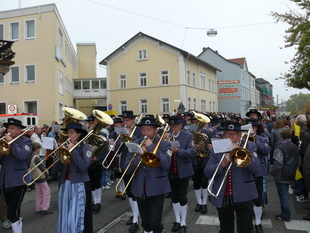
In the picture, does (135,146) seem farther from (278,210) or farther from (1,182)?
(278,210)

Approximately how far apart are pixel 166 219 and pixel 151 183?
7.50 feet

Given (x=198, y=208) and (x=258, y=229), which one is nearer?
→ (x=258, y=229)

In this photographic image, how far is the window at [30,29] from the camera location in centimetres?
2639

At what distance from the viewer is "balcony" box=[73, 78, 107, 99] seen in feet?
123

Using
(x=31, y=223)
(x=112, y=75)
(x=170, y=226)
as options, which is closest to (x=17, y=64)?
(x=112, y=75)

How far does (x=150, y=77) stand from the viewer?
115ft

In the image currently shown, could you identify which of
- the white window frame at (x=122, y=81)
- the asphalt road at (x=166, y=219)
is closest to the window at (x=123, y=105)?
the white window frame at (x=122, y=81)

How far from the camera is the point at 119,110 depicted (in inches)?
1411

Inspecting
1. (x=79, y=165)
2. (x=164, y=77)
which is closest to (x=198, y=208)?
(x=79, y=165)

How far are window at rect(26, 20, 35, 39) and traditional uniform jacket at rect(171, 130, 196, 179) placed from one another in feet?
78.5

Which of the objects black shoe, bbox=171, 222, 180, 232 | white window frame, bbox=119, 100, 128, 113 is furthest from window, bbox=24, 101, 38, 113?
black shoe, bbox=171, 222, 180, 232

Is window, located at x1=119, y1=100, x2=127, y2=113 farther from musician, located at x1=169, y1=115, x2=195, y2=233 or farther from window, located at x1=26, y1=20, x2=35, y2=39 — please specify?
musician, located at x1=169, y1=115, x2=195, y2=233

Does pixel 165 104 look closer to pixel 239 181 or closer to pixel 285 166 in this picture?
pixel 285 166

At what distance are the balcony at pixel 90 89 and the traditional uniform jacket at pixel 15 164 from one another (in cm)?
3228
